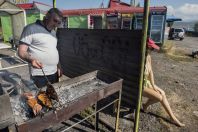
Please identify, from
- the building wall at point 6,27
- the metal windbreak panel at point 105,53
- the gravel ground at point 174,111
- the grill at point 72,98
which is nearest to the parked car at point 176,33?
the gravel ground at point 174,111

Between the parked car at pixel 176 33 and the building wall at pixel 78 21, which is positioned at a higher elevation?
the building wall at pixel 78 21

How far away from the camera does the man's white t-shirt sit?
9.41 feet

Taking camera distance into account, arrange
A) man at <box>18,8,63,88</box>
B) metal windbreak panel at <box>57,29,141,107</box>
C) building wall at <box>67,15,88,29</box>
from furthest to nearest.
Result: 1. building wall at <box>67,15,88,29</box>
2. metal windbreak panel at <box>57,29,141,107</box>
3. man at <box>18,8,63,88</box>

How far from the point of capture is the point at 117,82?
2.84 m

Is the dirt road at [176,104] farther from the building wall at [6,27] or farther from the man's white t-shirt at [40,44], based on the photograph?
the building wall at [6,27]

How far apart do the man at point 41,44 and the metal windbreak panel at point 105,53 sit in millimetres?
1124

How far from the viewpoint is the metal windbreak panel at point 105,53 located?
3.27m

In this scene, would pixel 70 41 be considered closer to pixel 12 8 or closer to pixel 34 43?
pixel 34 43

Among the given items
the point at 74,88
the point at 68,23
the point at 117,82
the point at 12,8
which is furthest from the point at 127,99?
the point at 68,23

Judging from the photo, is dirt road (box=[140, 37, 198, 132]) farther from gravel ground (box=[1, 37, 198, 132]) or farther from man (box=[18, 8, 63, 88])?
man (box=[18, 8, 63, 88])

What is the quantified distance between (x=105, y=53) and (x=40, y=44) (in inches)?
57.2

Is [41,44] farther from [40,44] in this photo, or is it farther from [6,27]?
[6,27]

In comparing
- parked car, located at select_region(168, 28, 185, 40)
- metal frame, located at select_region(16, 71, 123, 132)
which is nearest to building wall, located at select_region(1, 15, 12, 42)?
metal frame, located at select_region(16, 71, 123, 132)

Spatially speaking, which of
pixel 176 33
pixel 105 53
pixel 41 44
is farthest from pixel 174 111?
pixel 176 33
